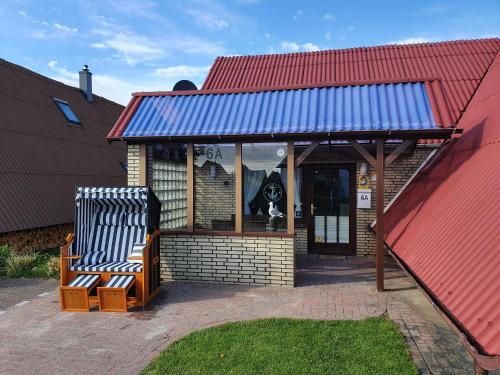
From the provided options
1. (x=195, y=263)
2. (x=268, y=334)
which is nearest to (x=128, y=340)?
(x=268, y=334)

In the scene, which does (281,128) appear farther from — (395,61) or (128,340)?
(395,61)

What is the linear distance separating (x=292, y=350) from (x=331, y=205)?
590 centimetres

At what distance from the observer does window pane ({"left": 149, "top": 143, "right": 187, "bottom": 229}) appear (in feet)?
25.8

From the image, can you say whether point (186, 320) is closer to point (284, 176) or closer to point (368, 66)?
point (284, 176)

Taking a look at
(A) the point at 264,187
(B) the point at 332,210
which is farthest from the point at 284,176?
(B) the point at 332,210

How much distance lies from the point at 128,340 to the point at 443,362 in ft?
12.4

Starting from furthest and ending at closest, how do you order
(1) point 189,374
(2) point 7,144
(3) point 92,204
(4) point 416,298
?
(2) point 7,144 < (3) point 92,204 < (4) point 416,298 < (1) point 189,374

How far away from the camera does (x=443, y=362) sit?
13.7ft

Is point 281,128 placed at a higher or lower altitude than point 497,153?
higher

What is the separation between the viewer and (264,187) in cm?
805

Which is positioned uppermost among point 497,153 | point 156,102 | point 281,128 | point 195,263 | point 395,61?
point 395,61

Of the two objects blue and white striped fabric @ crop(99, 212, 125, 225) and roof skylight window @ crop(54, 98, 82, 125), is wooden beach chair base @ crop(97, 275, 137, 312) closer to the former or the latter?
blue and white striped fabric @ crop(99, 212, 125, 225)

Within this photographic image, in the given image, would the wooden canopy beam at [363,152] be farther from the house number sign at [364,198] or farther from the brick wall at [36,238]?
the brick wall at [36,238]

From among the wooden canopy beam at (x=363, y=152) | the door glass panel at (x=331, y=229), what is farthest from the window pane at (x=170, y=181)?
the door glass panel at (x=331, y=229)
